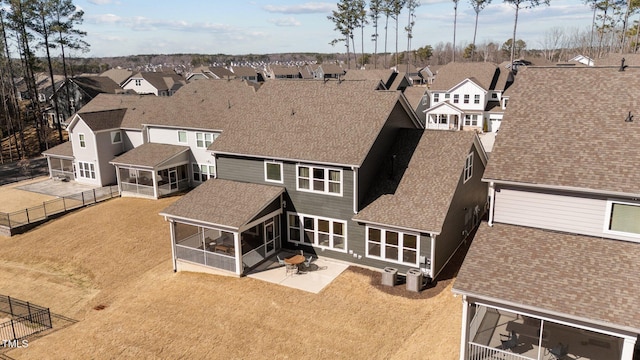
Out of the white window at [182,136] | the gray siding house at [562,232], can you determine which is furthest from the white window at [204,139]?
the gray siding house at [562,232]

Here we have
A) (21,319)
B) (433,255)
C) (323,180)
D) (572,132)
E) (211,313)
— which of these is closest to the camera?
(572,132)

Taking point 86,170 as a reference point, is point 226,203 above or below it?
above

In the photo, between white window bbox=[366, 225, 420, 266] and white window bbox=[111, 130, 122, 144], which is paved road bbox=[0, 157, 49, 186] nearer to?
white window bbox=[111, 130, 122, 144]

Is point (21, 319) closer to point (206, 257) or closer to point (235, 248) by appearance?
point (206, 257)

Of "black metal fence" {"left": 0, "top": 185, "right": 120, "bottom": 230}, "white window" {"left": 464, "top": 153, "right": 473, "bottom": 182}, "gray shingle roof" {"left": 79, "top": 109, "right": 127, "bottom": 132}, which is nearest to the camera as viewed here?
"white window" {"left": 464, "top": 153, "right": 473, "bottom": 182}

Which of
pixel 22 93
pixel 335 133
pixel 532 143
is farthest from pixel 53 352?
pixel 22 93

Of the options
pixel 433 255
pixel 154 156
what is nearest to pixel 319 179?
pixel 433 255

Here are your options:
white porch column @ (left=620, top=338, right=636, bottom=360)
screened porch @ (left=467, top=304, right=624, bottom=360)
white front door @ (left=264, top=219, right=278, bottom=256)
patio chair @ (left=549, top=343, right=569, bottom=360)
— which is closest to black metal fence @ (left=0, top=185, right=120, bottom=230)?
white front door @ (left=264, top=219, right=278, bottom=256)

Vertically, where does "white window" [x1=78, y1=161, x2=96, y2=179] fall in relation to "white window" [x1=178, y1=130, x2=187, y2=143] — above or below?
below
